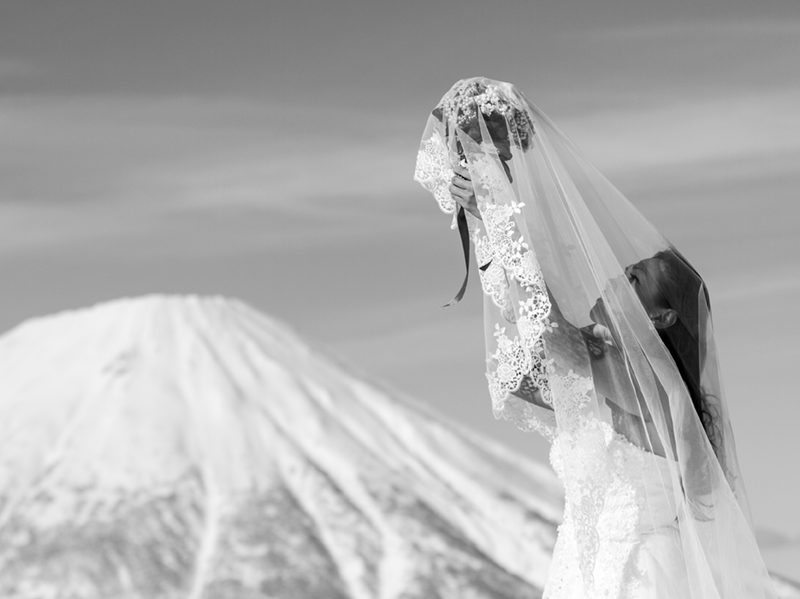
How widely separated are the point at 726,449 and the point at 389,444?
6775cm

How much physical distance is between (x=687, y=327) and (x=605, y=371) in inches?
13.4

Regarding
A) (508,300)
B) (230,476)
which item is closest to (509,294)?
(508,300)

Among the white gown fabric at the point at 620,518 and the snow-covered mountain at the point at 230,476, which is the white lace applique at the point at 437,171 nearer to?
the white gown fabric at the point at 620,518

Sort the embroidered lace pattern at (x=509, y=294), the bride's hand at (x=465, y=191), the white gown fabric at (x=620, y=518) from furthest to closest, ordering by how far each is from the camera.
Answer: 1. the bride's hand at (x=465, y=191)
2. the embroidered lace pattern at (x=509, y=294)
3. the white gown fabric at (x=620, y=518)

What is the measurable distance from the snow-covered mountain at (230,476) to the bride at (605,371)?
5390 cm

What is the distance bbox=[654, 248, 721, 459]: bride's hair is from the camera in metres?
4.63

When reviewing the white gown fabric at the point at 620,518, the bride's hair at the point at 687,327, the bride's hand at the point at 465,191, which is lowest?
the white gown fabric at the point at 620,518

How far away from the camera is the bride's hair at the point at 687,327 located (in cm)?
463

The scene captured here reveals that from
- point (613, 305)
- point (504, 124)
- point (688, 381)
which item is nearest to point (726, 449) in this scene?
point (688, 381)

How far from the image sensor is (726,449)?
4711 millimetres

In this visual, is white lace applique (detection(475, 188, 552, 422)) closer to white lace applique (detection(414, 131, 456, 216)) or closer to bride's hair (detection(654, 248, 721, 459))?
white lace applique (detection(414, 131, 456, 216))

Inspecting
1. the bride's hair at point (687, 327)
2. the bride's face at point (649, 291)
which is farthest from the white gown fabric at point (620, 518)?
the bride's face at point (649, 291)

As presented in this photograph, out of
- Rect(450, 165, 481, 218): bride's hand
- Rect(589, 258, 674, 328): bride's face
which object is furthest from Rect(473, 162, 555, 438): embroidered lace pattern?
Rect(589, 258, 674, 328): bride's face

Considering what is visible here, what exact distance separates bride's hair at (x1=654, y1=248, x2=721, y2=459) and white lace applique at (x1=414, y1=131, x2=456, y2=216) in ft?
2.99
